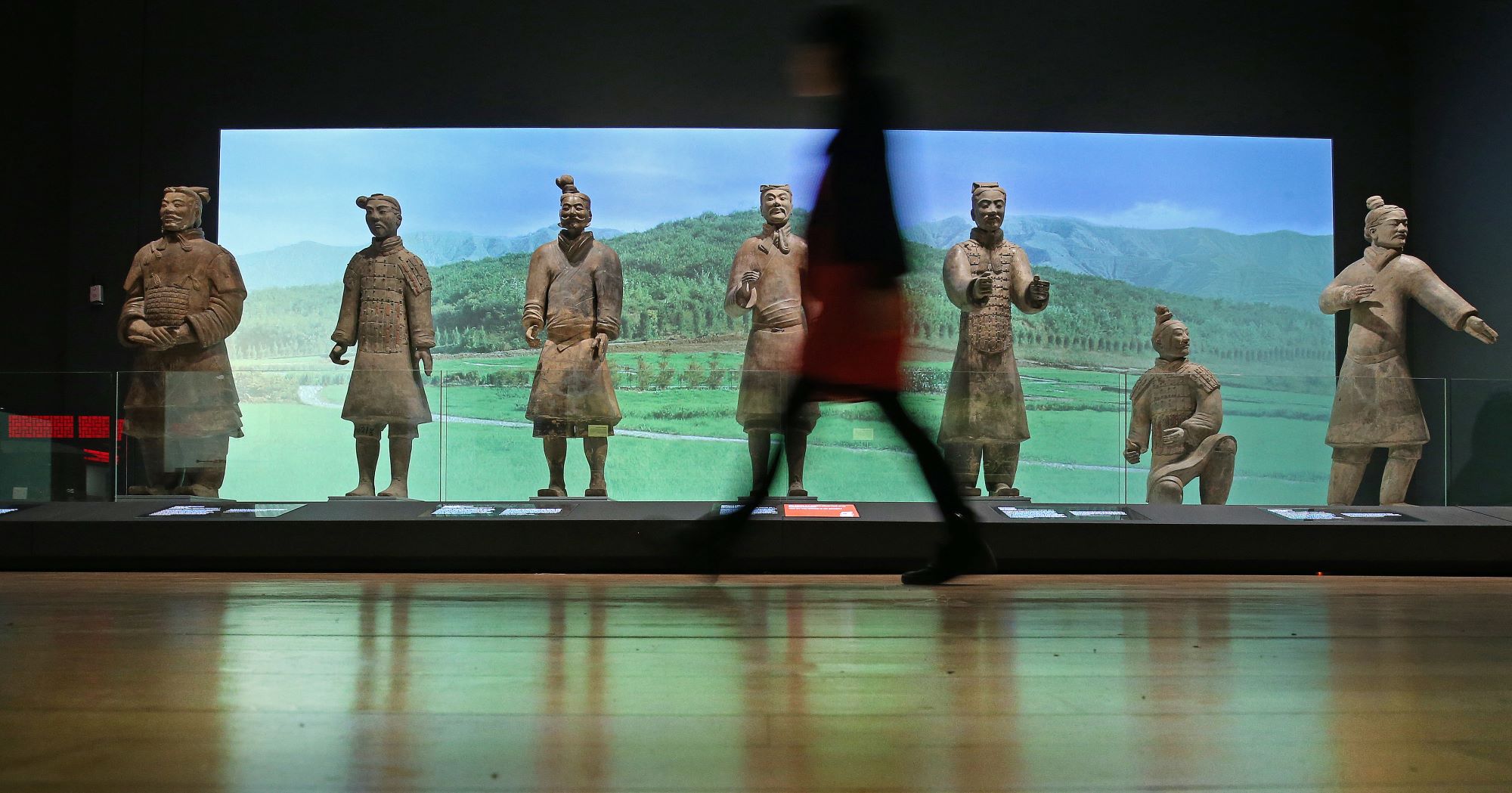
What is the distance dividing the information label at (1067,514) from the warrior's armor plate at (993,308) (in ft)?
5.14

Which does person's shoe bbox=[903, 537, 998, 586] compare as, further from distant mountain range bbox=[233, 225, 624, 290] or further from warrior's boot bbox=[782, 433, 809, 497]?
distant mountain range bbox=[233, 225, 624, 290]

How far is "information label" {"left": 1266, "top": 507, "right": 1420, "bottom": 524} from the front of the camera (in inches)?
173

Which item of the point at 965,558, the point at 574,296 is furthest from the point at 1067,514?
the point at 574,296

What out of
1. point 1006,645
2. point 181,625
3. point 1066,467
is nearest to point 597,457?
point 1066,467

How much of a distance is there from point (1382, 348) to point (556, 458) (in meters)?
4.44

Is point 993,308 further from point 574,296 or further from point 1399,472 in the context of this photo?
point 574,296

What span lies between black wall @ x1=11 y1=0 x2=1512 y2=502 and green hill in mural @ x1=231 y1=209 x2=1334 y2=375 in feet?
2.47

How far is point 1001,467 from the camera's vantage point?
516 centimetres

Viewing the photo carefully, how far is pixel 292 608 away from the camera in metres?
2.75

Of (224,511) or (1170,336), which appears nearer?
(224,511)

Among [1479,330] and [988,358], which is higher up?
[1479,330]

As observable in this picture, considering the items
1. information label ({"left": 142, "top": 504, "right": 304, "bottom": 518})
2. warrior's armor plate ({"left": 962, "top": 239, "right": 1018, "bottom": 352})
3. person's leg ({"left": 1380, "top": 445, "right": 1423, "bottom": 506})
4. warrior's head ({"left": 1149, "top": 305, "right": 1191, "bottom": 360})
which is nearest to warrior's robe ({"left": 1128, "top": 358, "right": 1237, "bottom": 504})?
warrior's head ({"left": 1149, "top": 305, "right": 1191, "bottom": 360})

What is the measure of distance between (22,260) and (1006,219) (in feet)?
23.2

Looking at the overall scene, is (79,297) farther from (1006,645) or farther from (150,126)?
(1006,645)
